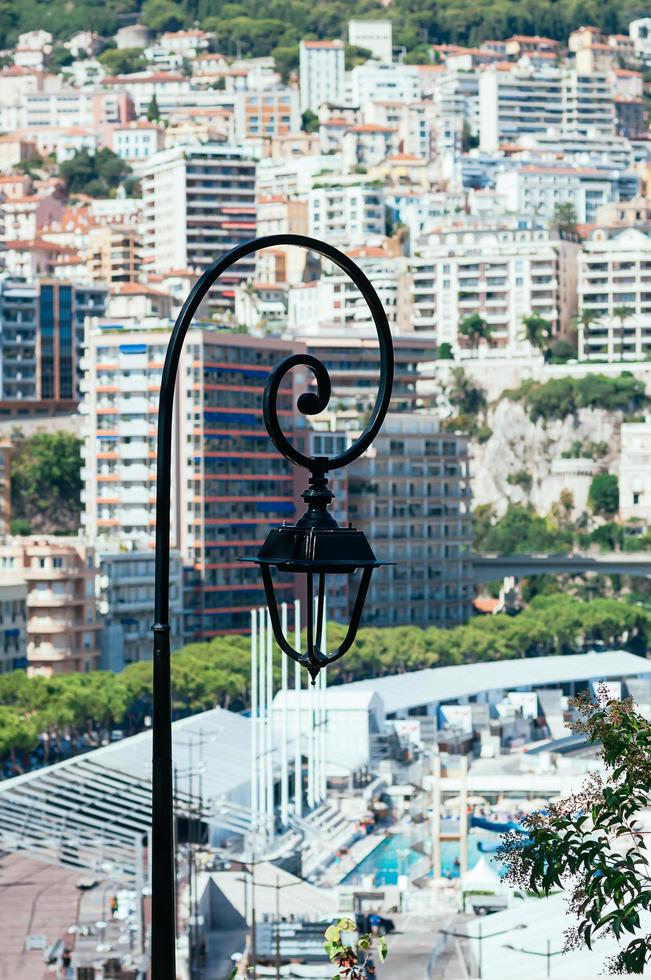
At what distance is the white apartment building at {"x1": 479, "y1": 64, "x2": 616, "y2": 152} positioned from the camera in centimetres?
14362

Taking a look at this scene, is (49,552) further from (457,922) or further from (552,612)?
(457,922)

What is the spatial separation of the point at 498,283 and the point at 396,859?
211ft

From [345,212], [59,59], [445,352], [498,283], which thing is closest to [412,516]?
[445,352]

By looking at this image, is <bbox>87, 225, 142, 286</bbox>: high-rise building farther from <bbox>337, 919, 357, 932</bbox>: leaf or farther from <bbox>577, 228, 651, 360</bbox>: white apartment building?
<bbox>337, 919, 357, 932</bbox>: leaf

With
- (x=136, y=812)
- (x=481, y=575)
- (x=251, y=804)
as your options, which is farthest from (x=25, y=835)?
(x=481, y=575)

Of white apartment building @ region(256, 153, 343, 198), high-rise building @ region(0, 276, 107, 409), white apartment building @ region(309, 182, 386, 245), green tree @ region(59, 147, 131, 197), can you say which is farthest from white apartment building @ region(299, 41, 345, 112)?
high-rise building @ region(0, 276, 107, 409)

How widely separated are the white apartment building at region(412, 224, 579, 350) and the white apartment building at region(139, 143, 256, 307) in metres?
10.8

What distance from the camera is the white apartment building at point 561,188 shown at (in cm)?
12550

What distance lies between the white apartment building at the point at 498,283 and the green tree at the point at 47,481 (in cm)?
2154

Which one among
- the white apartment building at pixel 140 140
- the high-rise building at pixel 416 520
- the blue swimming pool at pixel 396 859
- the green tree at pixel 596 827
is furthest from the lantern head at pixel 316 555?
the white apartment building at pixel 140 140

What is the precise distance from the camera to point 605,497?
95.9 metres

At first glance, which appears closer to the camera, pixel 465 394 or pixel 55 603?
pixel 55 603

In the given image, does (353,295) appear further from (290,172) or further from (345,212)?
(290,172)

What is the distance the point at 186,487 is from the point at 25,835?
36.7m
